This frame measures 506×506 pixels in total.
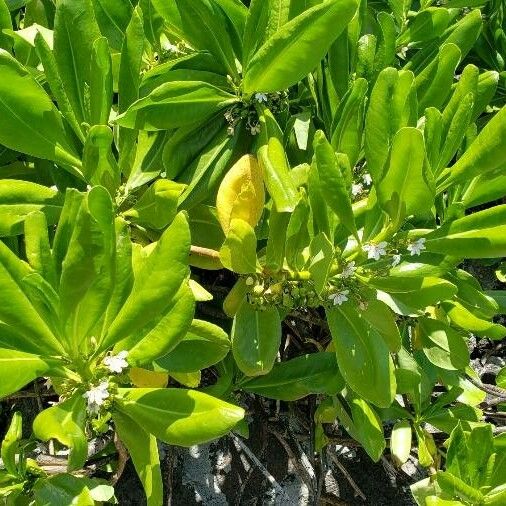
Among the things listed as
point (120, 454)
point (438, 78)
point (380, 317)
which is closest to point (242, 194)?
point (380, 317)

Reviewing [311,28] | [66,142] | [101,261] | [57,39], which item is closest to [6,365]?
[101,261]

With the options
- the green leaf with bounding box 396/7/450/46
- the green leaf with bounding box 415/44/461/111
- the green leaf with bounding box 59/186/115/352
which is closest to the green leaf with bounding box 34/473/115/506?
the green leaf with bounding box 59/186/115/352

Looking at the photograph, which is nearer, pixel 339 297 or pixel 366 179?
pixel 339 297

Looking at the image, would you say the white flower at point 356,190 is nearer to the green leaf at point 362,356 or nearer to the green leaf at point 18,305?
the green leaf at point 362,356

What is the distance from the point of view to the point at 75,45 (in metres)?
1.32

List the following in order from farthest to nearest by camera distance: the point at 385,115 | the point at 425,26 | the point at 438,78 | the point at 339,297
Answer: the point at 425,26 < the point at 438,78 < the point at 339,297 < the point at 385,115

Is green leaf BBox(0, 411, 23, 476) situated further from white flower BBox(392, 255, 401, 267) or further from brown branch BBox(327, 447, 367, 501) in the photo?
brown branch BBox(327, 447, 367, 501)

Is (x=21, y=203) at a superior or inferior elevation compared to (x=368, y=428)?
superior

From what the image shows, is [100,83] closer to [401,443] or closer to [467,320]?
[467,320]

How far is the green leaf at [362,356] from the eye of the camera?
137cm

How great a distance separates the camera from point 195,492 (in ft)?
6.77

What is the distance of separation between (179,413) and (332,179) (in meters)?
0.49

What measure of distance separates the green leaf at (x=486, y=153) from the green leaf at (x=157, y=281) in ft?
1.81

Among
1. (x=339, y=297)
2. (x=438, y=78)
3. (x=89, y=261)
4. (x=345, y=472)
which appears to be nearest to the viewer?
(x=89, y=261)
